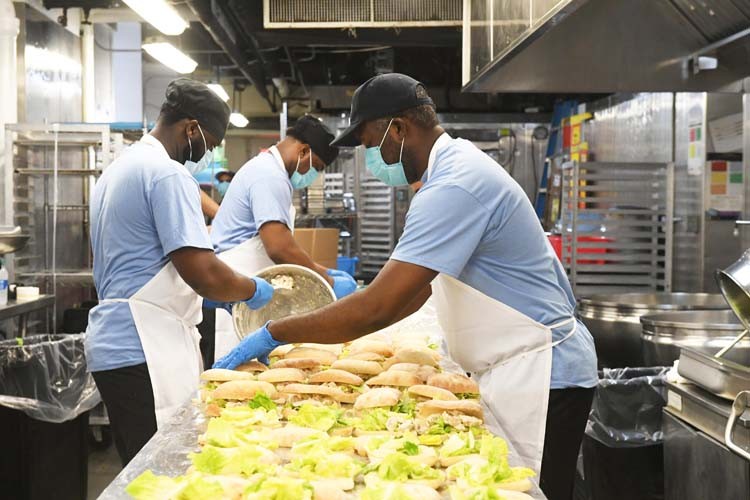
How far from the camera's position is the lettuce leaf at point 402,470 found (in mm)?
1511

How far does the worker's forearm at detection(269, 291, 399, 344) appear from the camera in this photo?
195 centimetres

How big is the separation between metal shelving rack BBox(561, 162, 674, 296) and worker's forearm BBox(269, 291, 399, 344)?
3434mm

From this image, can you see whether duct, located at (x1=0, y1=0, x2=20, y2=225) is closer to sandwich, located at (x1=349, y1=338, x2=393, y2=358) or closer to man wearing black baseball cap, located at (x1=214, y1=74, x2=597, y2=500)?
sandwich, located at (x1=349, y1=338, x2=393, y2=358)

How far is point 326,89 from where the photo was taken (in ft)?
37.7

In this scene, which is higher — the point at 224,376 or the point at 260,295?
the point at 260,295

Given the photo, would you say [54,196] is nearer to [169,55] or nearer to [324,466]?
[169,55]

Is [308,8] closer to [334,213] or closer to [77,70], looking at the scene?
[77,70]

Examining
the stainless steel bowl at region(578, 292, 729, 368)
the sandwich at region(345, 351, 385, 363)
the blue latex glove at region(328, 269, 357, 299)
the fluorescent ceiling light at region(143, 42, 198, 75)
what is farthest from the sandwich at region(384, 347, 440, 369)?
the fluorescent ceiling light at region(143, 42, 198, 75)

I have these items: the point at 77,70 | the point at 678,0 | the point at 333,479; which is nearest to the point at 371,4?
the point at 678,0

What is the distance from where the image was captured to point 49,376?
4.00 metres

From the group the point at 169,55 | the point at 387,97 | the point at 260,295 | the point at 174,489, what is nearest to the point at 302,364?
the point at 260,295

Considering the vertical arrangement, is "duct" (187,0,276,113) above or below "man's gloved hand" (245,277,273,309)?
above

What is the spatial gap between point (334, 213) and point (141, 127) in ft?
11.4

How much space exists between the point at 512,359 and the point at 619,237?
11.7ft
